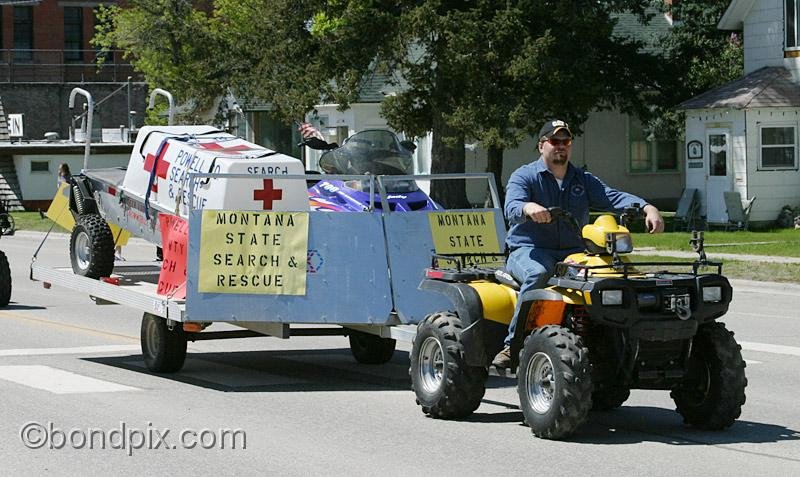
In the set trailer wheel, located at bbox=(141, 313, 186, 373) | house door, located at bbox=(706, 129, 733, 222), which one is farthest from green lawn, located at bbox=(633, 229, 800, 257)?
trailer wheel, located at bbox=(141, 313, 186, 373)

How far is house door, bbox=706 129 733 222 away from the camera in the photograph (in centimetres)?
3578

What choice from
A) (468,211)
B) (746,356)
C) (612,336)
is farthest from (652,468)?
(746,356)

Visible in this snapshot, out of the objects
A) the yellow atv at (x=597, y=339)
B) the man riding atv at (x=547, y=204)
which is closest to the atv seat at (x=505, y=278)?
the yellow atv at (x=597, y=339)

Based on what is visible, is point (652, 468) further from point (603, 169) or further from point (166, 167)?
point (603, 169)

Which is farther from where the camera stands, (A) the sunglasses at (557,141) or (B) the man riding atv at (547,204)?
(A) the sunglasses at (557,141)

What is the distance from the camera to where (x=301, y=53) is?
37188 millimetres

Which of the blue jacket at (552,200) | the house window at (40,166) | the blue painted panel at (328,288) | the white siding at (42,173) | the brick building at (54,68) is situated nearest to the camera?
the blue jacket at (552,200)

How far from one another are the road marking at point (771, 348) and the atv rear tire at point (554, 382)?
570 centimetres

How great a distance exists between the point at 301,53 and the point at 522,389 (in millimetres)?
28420

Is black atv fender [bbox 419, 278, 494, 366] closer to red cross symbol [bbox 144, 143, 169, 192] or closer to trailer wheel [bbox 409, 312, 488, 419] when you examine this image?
trailer wheel [bbox 409, 312, 488, 419]

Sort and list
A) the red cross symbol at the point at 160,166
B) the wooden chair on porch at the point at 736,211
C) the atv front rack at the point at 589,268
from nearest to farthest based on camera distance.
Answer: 1. the atv front rack at the point at 589,268
2. the red cross symbol at the point at 160,166
3. the wooden chair on porch at the point at 736,211

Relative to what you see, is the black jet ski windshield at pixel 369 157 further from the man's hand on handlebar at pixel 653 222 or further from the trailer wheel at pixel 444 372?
the man's hand on handlebar at pixel 653 222

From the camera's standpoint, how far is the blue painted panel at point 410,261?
11836 millimetres

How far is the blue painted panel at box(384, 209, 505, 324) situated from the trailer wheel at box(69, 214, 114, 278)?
3586 mm
